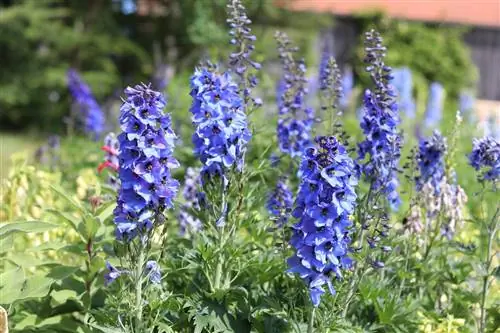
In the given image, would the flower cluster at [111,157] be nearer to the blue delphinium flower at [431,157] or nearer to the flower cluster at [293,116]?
the flower cluster at [293,116]

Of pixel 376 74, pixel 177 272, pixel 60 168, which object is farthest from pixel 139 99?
pixel 60 168

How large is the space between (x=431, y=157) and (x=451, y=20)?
49.5 feet

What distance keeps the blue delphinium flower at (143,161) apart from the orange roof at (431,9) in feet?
47.2

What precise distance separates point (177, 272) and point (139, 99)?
94 cm

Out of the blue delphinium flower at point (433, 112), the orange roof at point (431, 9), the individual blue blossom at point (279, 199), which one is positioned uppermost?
the orange roof at point (431, 9)

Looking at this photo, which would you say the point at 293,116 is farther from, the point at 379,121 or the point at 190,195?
the point at 379,121

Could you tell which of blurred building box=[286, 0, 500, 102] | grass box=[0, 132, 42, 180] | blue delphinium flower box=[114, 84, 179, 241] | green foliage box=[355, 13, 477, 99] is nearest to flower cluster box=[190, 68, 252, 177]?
blue delphinium flower box=[114, 84, 179, 241]

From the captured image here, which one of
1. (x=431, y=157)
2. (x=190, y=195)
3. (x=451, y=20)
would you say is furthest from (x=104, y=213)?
(x=451, y=20)

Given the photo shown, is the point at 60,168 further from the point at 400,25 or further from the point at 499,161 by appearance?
the point at 400,25

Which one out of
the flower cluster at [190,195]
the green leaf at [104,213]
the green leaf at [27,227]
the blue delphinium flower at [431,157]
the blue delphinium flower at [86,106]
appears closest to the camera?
the green leaf at [27,227]

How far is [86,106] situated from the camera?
6.99 meters

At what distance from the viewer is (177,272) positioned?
11.0 ft

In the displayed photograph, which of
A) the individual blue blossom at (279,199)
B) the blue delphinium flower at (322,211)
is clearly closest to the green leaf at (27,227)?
the individual blue blossom at (279,199)

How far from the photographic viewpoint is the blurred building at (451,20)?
1800 cm
